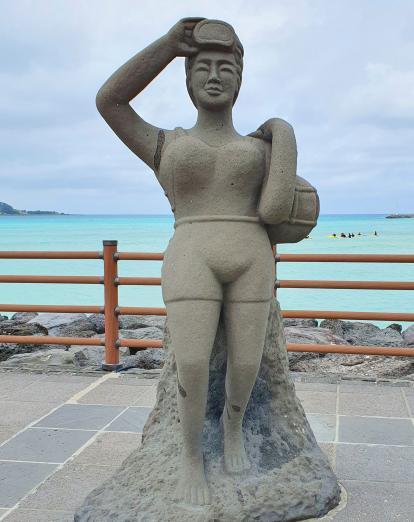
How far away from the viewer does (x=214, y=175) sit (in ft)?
9.55

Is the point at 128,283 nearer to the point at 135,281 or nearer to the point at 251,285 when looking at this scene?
the point at 135,281

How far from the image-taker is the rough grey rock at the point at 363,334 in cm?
856

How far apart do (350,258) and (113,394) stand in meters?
2.18

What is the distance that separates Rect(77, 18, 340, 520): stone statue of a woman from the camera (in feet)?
9.34

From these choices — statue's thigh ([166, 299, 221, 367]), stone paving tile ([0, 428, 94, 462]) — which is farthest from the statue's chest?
stone paving tile ([0, 428, 94, 462])

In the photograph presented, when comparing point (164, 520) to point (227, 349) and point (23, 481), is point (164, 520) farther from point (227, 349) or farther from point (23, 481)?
point (23, 481)

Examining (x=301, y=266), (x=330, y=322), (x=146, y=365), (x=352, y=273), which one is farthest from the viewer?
(x=301, y=266)

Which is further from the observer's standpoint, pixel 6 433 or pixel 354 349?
pixel 354 349

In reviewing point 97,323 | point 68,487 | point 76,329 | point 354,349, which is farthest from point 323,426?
point 97,323

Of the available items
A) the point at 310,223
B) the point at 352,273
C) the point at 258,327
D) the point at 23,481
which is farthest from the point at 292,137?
the point at 352,273

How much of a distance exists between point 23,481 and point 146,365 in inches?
121

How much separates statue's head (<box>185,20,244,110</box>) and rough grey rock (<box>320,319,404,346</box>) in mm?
6070

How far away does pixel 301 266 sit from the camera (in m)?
24.0

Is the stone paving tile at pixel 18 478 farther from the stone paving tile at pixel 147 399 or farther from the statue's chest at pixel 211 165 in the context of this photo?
the statue's chest at pixel 211 165
